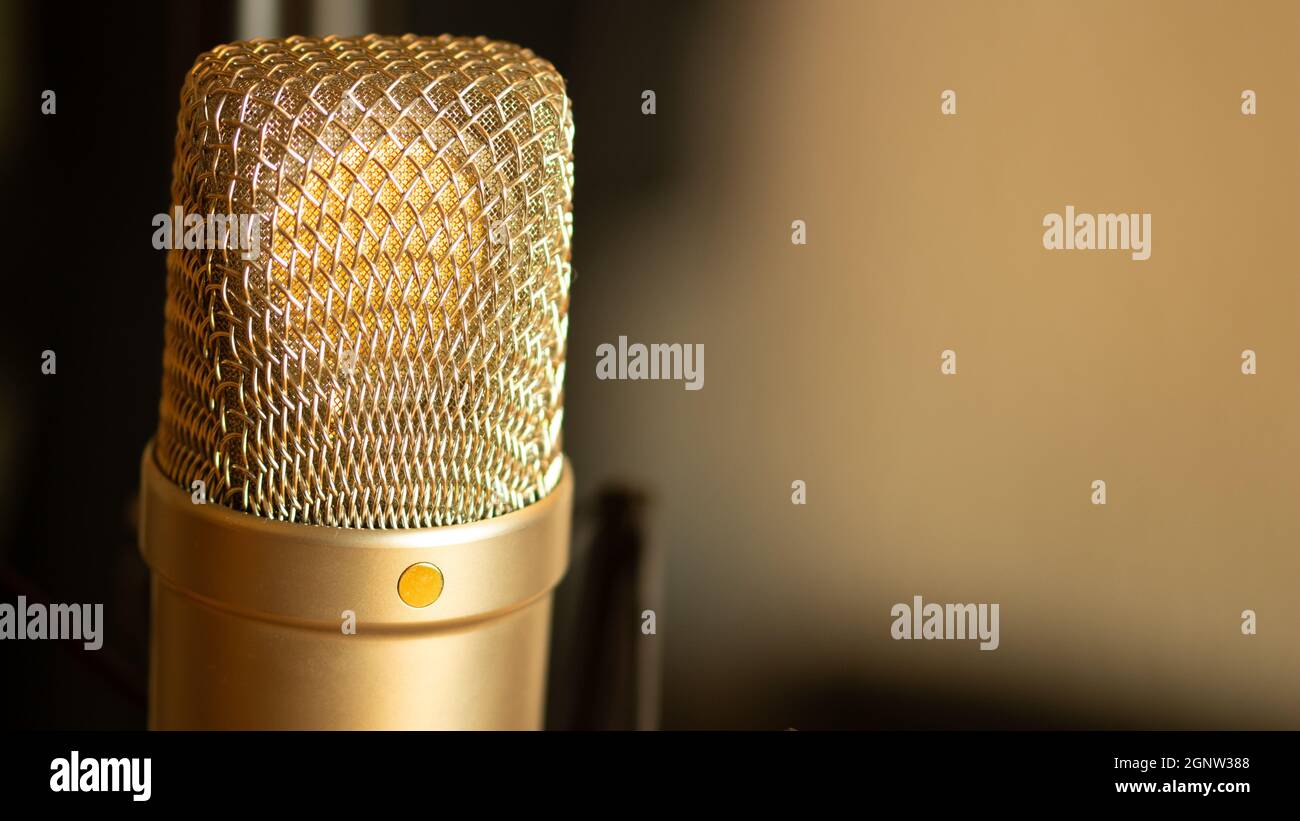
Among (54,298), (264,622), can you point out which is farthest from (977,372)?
(54,298)

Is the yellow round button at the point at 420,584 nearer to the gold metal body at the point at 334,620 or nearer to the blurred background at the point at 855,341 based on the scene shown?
the gold metal body at the point at 334,620

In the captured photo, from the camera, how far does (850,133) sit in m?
0.88

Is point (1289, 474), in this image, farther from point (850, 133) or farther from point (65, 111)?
point (65, 111)

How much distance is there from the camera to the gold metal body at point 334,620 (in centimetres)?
51

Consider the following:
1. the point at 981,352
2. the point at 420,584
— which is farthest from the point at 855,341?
the point at 420,584

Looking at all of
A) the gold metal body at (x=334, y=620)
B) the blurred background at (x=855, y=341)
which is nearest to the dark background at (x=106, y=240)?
the blurred background at (x=855, y=341)

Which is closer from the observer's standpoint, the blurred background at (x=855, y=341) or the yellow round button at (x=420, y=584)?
the yellow round button at (x=420, y=584)

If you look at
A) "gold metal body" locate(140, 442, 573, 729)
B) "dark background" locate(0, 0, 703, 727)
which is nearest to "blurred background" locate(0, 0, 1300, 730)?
"dark background" locate(0, 0, 703, 727)

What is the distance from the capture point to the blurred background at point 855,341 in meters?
0.85

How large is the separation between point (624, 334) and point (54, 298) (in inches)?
16.5

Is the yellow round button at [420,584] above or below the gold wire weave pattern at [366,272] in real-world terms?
below

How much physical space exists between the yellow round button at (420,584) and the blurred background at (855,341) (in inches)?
15.8

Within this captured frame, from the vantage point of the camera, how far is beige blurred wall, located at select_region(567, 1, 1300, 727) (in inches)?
33.1

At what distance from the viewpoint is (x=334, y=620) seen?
515mm
